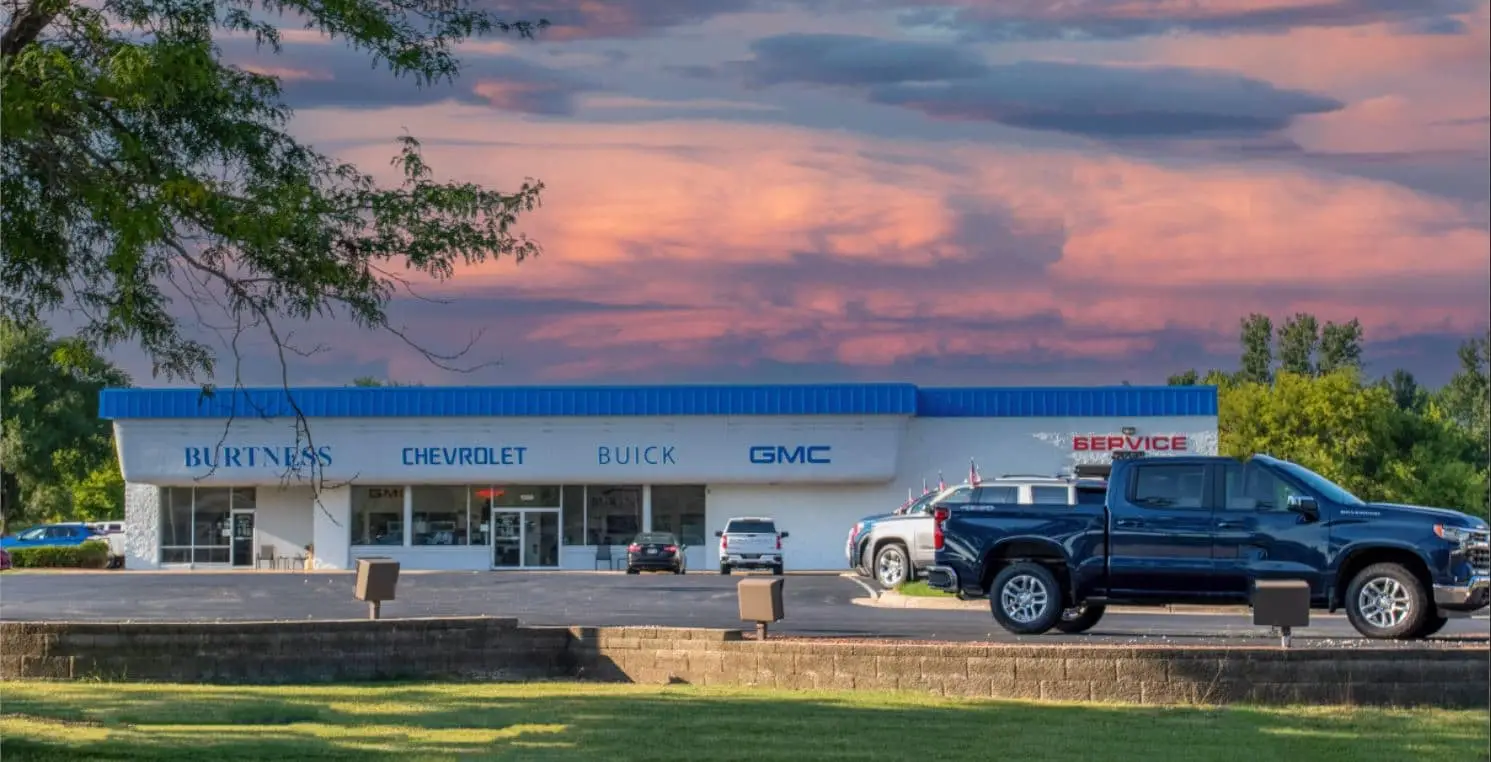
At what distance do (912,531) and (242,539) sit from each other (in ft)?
103

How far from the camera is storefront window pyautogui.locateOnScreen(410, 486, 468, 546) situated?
57.0 metres

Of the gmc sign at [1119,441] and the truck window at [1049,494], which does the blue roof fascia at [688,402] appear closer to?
the gmc sign at [1119,441]

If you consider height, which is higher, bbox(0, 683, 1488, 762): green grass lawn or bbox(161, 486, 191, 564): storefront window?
bbox(161, 486, 191, 564): storefront window

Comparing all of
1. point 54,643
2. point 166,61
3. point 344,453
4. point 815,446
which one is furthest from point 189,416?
point 166,61

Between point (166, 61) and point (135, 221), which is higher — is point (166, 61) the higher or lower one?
the higher one

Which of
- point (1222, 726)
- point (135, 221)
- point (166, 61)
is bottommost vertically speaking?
point (1222, 726)

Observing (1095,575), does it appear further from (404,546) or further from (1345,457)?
(1345,457)

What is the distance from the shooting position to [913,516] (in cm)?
3272

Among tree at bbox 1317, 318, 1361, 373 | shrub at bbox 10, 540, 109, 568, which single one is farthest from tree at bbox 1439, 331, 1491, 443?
shrub at bbox 10, 540, 109, 568

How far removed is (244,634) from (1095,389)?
38.2m

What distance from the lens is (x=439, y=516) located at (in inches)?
2249

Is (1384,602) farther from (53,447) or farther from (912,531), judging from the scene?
(53,447)

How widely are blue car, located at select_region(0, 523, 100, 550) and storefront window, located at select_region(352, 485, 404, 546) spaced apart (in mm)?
9676

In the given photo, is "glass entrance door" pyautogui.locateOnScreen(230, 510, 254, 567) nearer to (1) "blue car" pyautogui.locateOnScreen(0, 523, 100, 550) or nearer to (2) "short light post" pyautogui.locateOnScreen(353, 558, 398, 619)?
(1) "blue car" pyautogui.locateOnScreen(0, 523, 100, 550)
